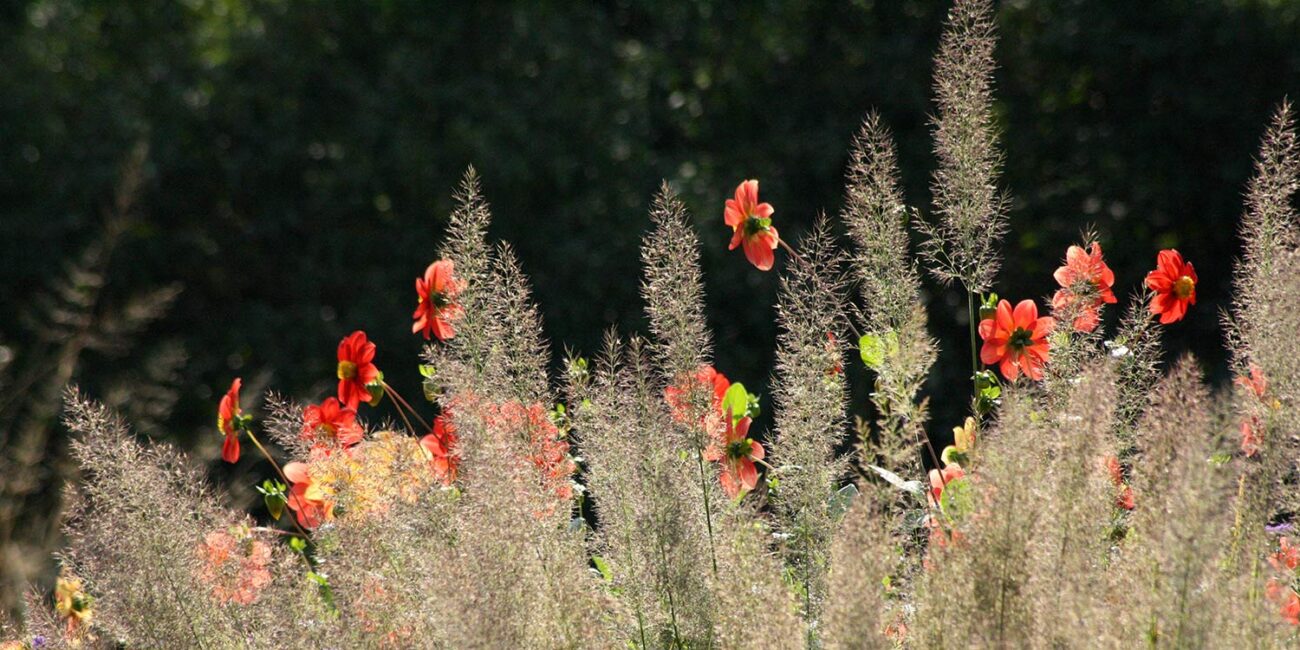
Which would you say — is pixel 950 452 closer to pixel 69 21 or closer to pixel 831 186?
pixel 831 186

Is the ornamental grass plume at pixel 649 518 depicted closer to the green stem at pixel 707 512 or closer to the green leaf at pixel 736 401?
the green stem at pixel 707 512

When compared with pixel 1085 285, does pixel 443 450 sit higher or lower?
lower

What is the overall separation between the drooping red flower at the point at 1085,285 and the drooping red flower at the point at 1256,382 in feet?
0.62

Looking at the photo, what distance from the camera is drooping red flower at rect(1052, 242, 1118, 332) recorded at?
5.47ft

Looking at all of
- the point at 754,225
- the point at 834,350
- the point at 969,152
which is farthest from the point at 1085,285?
the point at 754,225

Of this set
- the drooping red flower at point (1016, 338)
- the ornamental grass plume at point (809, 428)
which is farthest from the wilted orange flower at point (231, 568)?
the drooping red flower at point (1016, 338)

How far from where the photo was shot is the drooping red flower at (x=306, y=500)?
206 centimetres

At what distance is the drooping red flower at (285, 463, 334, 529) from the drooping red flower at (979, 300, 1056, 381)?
0.99 meters

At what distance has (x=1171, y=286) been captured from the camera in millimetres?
2145

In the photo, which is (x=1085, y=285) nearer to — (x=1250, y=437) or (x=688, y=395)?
(x=1250, y=437)

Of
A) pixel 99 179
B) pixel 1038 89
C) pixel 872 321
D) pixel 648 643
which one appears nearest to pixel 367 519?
pixel 648 643

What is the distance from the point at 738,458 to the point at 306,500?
70cm

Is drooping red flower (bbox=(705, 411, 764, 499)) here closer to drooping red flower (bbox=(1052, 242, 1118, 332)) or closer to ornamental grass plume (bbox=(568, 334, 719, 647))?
ornamental grass plume (bbox=(568, 334, 719, 647))

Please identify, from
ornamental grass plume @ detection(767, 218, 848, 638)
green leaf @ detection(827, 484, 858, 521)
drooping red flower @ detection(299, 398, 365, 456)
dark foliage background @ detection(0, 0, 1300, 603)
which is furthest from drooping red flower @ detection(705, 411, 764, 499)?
dark foliage background @ detection(0, 0, 1300, 603)
